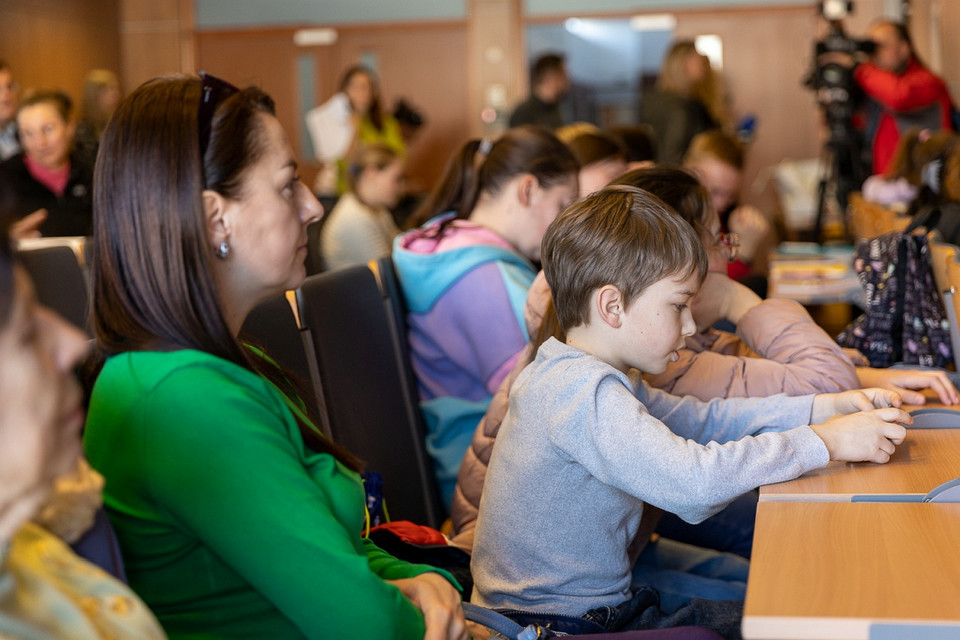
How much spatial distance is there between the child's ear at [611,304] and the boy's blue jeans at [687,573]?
0.50 metres

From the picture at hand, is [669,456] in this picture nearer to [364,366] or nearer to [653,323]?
[653,323]

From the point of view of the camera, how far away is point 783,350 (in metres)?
1.91

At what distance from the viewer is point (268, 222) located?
125 cm

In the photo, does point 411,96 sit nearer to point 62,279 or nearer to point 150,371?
point 62,279

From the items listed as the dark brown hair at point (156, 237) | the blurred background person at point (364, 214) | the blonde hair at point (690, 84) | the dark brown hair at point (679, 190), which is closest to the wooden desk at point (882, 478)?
the dark brown hair at point (679, 190)

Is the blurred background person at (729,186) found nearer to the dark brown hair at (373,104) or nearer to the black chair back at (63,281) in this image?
the black chair back at (63,281)

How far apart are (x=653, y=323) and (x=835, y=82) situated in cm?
500

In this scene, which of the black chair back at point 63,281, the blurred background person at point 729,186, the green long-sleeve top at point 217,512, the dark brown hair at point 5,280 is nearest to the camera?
the dark brown hair at point 5,280

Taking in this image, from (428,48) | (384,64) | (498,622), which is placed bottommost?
(498,622)

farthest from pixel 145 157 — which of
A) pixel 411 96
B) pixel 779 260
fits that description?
pixel 411 96

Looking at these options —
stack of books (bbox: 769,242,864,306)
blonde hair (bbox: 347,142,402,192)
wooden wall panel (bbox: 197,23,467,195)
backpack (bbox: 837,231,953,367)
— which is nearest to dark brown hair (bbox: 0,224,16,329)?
backpack (bbox: 837,231,953,367)

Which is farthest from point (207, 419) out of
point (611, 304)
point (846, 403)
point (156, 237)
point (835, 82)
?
point (835, 82)

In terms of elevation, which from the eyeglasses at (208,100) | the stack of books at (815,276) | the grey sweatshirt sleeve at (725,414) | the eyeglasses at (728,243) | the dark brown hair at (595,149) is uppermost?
the eyeglasses at (208,100)

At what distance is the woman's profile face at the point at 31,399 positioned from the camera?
70 cm
